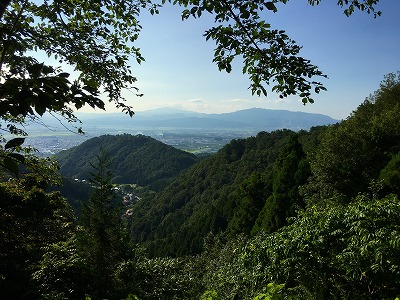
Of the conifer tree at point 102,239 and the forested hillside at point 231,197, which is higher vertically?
the conifer tree at point 102,239

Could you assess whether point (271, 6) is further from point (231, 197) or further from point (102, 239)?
point (231, 197)

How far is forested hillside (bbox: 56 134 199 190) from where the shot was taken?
5217 inches

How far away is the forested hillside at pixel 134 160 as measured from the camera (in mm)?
132500

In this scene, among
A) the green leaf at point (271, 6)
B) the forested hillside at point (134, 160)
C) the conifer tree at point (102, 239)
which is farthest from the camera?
the forested hillside at point (134, 160)

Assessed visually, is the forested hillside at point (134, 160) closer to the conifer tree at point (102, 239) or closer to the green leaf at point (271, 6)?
the conifer tree at point (102, 239)

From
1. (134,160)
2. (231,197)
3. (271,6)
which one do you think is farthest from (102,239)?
(134,160)

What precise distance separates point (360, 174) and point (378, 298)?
14.2 m

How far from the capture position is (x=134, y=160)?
484ft

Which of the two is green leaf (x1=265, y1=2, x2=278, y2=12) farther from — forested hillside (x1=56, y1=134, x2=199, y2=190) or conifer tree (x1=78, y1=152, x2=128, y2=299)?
forested hillside (x1=56, y1=134, x2=199, y2=190)

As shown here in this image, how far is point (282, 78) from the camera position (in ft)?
7.88

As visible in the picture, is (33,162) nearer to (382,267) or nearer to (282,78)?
(282,78)

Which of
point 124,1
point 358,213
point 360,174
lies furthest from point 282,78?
point 360,174

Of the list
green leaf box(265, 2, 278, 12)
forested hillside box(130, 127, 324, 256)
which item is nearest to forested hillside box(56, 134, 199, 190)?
forested hillside box(130, 127, 324, 256)

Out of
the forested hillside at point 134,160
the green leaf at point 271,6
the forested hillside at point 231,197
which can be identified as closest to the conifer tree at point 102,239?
the green leaf at point 271,6
